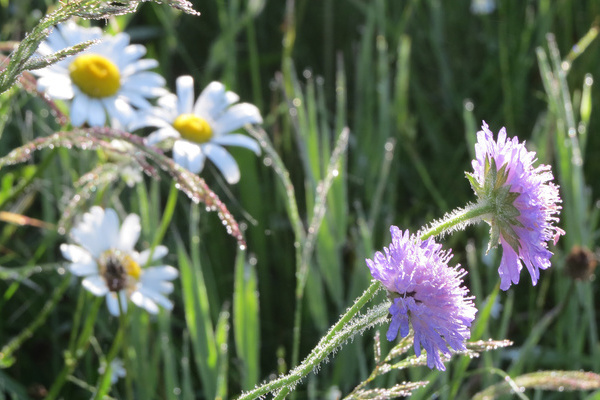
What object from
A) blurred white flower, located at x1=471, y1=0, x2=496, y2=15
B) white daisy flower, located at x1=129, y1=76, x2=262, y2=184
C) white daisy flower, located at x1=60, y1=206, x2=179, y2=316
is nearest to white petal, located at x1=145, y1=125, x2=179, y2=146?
white daisy flower, located at x1=129, y1=76, x2=262, y2=184

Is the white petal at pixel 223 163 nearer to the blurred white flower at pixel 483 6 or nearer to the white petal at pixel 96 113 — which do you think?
the white petal at pixel 96 113

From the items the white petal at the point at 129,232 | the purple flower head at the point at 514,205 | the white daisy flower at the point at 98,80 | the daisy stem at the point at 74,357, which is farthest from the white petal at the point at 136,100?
the purple flower head at the point at 514,205

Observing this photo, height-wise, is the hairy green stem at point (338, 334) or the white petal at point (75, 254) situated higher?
the white petal at point (75, 254)

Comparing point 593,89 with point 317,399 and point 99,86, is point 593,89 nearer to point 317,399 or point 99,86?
point 317,399

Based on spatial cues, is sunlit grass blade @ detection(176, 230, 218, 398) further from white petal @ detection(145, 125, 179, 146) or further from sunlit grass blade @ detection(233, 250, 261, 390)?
white petal @ detection(145, 125, 179, 146)

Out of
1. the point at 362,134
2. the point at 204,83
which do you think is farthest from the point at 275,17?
the point at 362,134

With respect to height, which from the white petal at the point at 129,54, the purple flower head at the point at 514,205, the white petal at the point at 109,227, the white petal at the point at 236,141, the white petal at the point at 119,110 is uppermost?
the white petal at the point at 129,54

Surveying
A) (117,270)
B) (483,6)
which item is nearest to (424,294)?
(117,270)
